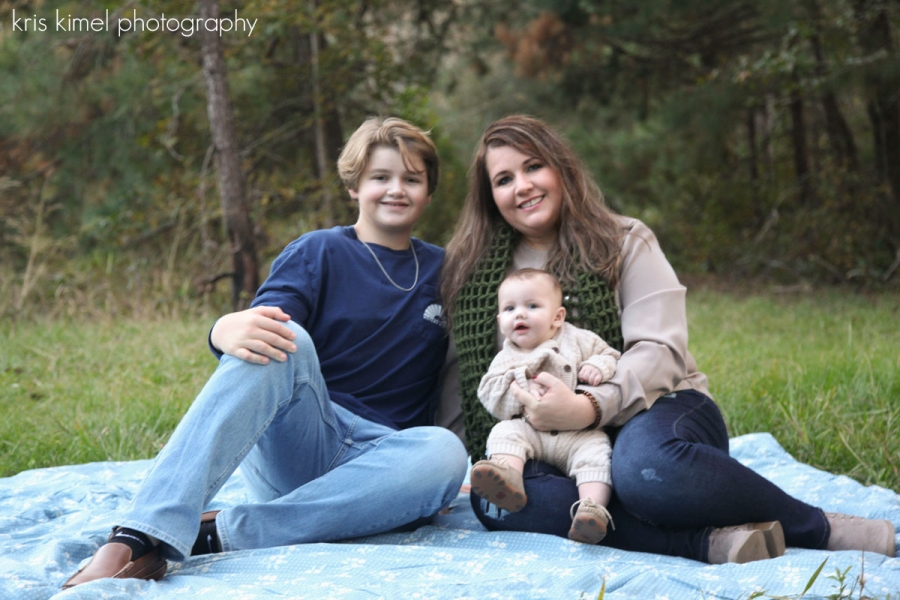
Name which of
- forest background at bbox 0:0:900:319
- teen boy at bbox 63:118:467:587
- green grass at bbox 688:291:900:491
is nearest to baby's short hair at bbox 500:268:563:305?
teen boy at bbox 63:118:467:587

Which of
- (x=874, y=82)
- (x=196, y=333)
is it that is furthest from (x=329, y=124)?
(x=874, y=82)

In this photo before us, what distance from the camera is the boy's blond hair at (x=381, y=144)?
2.72m

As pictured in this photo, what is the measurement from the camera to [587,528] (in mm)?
2150

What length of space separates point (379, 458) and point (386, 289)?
1.80 ft

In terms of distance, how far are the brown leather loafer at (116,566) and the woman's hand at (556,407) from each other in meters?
0.97

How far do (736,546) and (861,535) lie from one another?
1.26 ft

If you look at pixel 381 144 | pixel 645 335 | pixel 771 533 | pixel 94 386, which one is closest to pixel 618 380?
pixel 645 335

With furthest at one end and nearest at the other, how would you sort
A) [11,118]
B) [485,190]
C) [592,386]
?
[11,118] → [485,190] → [592,386]

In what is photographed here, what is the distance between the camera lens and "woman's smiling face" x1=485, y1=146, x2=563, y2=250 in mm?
2625

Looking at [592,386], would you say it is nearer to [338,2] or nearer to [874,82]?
[874,82]

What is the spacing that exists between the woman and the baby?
0.04 meters

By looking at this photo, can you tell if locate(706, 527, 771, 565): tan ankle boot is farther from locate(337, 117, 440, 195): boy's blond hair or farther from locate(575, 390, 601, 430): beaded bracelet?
locate(337, 117, 440, 195): boy's blond hair

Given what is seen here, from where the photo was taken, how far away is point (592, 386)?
2.36 m

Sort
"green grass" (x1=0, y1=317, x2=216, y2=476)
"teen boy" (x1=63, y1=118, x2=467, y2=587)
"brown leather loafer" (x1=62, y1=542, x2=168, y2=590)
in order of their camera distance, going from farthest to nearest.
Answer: "green grass" (x1=0, y1=317, x2=216, y2=476) → "teen boy" (x1=63, y1=118, x2=467, y2=587) → "brown leather loafer" (x1=62, y1=542, x2=168, y2=590)
